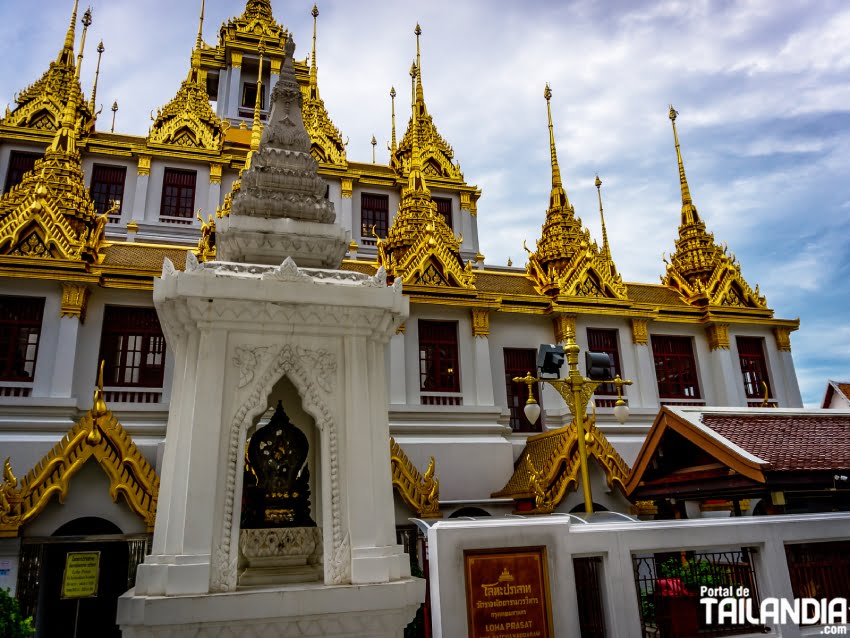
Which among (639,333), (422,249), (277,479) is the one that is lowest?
(277,479)

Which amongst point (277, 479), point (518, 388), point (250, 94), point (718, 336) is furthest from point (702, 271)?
point (250, 94)

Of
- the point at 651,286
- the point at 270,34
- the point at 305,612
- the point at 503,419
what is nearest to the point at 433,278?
the point at 503,419

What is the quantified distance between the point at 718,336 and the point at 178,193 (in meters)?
17.3

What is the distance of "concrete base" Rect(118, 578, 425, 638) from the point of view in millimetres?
4012

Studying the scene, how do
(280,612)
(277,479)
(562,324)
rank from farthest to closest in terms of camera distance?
(562,324)
(277,479)
(280,612)

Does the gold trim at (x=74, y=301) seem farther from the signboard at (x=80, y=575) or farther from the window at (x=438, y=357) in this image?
the window at (x=438, y=357)

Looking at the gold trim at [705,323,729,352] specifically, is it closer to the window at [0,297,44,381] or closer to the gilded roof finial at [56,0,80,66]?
the window at [0,297,44,381]

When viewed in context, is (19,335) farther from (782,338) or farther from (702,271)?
(782,338)

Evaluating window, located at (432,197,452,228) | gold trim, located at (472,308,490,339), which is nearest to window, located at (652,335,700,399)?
gold trim, located at (472,308,490,339)

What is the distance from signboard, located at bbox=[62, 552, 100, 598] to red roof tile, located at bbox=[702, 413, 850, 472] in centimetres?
983

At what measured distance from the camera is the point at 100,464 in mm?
11281

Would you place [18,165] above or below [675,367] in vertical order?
above

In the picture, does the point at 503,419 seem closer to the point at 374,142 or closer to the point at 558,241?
the point at 558,241

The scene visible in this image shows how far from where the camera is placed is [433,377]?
15.0 m
